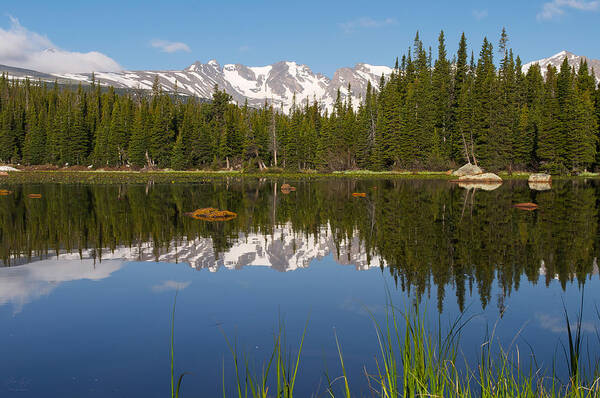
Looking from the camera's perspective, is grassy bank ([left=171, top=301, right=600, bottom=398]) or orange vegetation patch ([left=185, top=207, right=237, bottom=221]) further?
orange vegetation patch ([left=185, top=207, right=237, bottom=221])

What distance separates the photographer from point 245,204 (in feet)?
111

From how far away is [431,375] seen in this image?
4.59 metres

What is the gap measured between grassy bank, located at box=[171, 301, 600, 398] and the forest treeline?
76.9 metres

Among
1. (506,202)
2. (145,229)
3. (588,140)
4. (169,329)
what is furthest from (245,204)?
(588,140)

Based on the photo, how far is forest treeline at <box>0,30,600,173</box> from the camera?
3125 inches

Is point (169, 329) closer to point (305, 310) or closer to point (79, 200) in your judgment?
point (305, 310)

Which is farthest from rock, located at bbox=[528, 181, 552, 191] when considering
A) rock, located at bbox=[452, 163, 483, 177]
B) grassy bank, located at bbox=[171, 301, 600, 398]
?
grassy bank, located at bbox=[171, 301, 600, 398]

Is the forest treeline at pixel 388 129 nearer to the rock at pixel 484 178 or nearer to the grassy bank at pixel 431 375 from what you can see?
the rock at pixel 484 178

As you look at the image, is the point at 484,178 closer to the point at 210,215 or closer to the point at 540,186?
the point at 540,186

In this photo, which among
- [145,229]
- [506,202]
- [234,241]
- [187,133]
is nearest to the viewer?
[234,241]

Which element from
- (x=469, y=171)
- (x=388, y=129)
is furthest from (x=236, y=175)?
(x=469, y=171)

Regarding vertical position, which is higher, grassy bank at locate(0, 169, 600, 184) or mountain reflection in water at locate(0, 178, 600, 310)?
grassy bank at locate(0, 169, 600, 184)

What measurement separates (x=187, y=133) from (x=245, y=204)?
6970cm

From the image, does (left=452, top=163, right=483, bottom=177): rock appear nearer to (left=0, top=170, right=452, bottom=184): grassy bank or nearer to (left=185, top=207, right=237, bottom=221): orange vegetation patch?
(left=0, top=170, right=452, bottom=184): grassy bank
